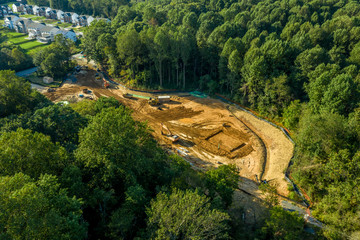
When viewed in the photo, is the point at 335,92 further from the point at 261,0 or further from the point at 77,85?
the point at 261,0

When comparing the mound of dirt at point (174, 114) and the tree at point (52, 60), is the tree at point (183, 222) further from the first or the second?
the tree at point (52, 60)

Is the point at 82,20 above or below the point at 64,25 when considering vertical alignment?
above

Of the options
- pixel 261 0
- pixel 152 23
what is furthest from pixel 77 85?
pixel 261 0

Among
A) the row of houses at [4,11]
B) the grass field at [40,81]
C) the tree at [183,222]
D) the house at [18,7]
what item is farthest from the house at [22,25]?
the tree at [183,222]

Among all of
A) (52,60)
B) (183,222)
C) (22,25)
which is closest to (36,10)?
(22,25)

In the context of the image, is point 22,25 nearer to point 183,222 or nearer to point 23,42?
point 23,42

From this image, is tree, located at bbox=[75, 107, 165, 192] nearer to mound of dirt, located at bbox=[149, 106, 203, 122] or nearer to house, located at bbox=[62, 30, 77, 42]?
mound of dirt, located at bbox=[149, 106, 203, 122]

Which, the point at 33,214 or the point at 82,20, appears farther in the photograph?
the point at 82,20
